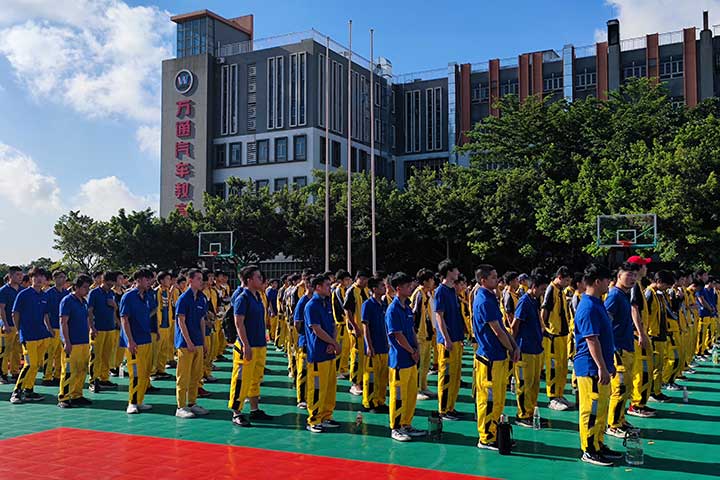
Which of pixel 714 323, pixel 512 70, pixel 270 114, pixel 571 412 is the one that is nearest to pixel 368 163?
pixel 270 114

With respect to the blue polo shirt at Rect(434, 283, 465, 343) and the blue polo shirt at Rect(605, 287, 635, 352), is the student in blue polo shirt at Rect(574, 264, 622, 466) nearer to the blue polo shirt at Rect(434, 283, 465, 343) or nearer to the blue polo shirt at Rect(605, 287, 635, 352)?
the blue polo shirt at Rect(605, 287, 635, 352)

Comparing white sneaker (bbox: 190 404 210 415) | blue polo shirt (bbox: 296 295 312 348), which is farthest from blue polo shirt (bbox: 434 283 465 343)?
white sneaker (bbox: 190 404 210 415)

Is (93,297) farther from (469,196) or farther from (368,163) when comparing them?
(368,163)

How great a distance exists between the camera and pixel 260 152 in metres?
45.4

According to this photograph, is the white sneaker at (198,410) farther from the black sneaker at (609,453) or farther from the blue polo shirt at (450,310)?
the black sneaker at (609,453)

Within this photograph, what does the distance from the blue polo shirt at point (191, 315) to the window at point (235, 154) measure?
122 ft

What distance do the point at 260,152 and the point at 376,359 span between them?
37.2 metres

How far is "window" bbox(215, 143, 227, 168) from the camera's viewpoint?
4625cm

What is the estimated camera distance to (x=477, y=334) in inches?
299

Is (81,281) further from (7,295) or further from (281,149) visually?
(281,149)

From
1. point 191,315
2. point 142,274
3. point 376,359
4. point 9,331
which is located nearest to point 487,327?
point 376,359

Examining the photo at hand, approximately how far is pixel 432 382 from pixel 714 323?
831 centimetres

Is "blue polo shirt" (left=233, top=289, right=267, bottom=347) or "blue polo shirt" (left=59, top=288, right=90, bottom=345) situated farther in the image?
"blue polo shirt" (left=59, top=288, right=90, bottom=345)

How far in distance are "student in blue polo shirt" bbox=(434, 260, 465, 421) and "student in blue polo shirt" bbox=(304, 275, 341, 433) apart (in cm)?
141
